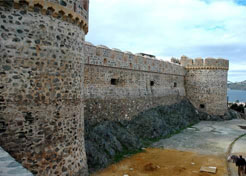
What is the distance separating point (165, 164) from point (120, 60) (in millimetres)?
6547

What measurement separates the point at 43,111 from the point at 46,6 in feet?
8.81

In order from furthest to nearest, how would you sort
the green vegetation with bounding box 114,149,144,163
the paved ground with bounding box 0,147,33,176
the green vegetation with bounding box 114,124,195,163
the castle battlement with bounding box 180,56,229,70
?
the castle battlement with bounding box 180,56,229,70 < the green vegetation with bounding box 114,124,195,163 < the green vegetation with bounding box 114,149,144,163 < the paved ground with bounding box 0,147,33,176

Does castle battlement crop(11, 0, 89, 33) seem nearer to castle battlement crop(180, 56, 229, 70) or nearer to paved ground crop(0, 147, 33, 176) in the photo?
paved ground crop(0, 147, 33, 176)

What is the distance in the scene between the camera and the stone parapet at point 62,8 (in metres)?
5.29

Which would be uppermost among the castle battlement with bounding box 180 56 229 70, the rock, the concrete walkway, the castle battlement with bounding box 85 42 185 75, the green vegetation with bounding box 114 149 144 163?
the castle battlement with bounding box 180 56 229 70

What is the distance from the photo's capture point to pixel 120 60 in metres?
13.4

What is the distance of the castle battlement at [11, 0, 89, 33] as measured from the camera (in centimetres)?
534

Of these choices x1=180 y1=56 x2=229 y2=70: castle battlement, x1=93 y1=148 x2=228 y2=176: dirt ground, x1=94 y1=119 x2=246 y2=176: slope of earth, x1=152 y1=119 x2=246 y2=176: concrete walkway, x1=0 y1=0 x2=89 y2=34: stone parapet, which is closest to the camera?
x1=0 y1=0 x2=89 y2=34: stone parapet

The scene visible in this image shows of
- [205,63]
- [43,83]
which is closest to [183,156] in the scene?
[43,83]

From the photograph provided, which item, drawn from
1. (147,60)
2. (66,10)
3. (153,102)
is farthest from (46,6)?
(153,102)

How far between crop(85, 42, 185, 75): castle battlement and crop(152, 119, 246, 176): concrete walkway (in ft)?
17.1

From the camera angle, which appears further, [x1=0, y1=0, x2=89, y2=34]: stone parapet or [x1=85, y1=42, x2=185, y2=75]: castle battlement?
[x1=85, y1=42, x2=185, y2=75]: castle battlement

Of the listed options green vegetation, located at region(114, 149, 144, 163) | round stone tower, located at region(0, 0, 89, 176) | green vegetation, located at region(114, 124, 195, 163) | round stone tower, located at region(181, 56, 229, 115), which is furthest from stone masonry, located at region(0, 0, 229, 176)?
round stone tower, located at region(181, 56, 229, 115)

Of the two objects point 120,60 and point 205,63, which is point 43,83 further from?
point 205,63
